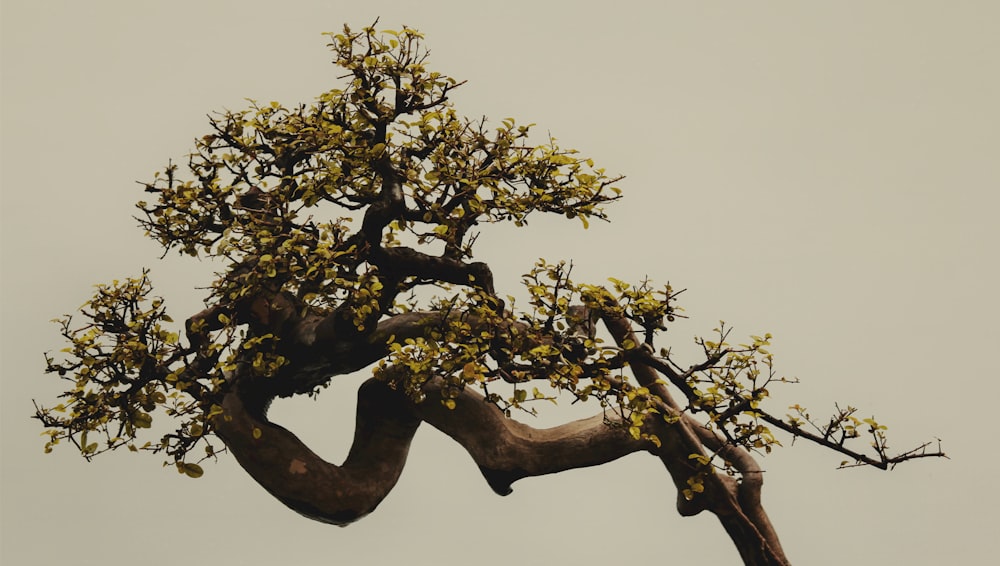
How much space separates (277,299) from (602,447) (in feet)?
6.14

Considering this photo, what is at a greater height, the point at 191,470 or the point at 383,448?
the point at 383,448

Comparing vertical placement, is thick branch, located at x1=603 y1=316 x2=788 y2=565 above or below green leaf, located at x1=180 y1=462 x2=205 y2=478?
above

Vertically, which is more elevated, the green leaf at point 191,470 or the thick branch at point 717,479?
the thick branch at point 717,479

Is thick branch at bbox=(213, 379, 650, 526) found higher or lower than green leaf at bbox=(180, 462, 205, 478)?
higher

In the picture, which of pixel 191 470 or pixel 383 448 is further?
pixel 383 448

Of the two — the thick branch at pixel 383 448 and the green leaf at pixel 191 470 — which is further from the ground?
the thick branch at pixel 383 448

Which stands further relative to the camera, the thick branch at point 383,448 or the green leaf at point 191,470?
the thick branch at point 383,448

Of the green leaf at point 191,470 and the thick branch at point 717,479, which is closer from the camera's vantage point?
the green leaf at point 191,470

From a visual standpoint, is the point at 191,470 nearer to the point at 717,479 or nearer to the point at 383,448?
the point at 383,448

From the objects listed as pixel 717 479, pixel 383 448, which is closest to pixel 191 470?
pixel 383 448

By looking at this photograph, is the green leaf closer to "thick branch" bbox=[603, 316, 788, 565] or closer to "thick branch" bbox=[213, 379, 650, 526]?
"thick branch" bbox=[213, 379, 650, 526]

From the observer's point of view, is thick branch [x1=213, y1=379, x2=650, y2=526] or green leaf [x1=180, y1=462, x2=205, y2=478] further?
thick branch [x1=213, y1=379, x2=650, y2=526]

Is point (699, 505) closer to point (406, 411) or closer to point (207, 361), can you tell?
point (406, 411)

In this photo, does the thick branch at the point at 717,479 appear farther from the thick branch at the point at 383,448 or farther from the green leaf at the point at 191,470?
the green leaf at the point at 191,470
